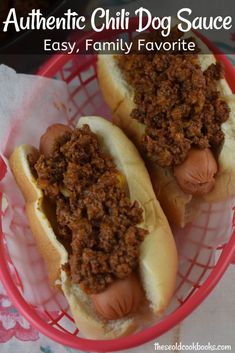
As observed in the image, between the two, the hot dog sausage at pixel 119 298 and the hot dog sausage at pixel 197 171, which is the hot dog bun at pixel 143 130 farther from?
the hot dog sausage at pixel 119 298

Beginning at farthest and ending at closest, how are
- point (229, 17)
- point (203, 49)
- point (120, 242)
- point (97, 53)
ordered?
point (229, 17)
point (97, 53)
point (203, 49)
point (120, 242)

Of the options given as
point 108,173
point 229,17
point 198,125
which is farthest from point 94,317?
point 229,17

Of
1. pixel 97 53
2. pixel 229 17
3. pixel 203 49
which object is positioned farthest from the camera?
pixel 229 17

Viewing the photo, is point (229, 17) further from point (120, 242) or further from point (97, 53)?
point (120, 242)

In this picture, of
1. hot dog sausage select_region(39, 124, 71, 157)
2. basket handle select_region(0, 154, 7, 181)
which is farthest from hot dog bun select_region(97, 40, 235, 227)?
basket handle select_region(0, 154, 7, 181)

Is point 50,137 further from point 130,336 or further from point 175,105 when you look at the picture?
point 130,336

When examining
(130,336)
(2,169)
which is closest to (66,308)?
(130,336)

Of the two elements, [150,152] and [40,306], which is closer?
[150,152]

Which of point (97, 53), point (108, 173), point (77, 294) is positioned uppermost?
point (97, 53)
